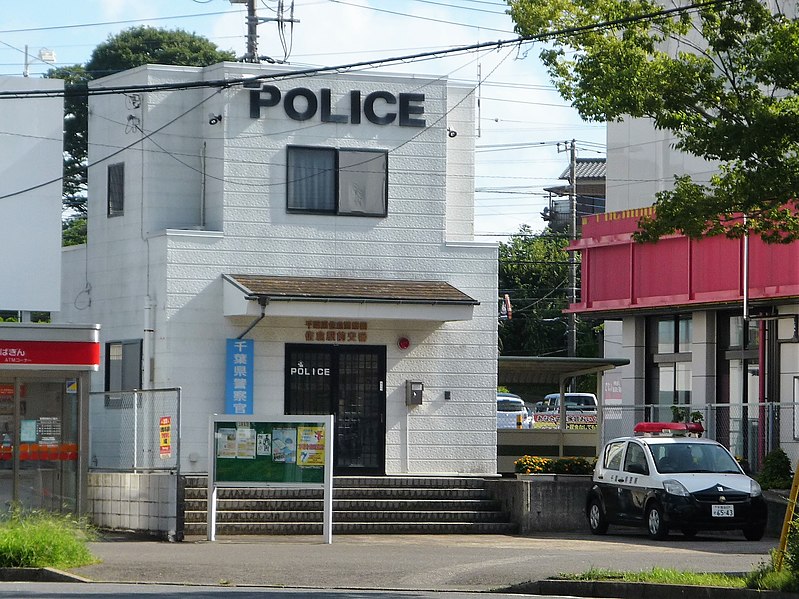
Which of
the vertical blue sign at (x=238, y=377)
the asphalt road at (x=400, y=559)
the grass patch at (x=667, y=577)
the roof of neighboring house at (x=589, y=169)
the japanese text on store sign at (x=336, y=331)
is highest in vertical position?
the roof of neighboring house at (x=589, y=169)

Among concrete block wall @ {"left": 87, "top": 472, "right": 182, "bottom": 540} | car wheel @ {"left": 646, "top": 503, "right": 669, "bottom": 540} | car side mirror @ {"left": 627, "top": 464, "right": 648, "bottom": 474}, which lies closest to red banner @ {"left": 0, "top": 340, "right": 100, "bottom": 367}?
concrete block wall @ {"left": 87, "top": 472, "right": 182, "bottom": 540}

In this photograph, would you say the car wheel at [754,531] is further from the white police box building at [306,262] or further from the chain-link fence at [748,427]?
the white police box building at [306,262]

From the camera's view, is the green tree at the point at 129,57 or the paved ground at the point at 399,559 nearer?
the paved ground at the point at 399,559

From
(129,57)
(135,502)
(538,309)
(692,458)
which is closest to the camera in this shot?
(135,502)

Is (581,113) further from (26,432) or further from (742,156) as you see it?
(26,432)

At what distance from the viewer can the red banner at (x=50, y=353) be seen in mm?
22281

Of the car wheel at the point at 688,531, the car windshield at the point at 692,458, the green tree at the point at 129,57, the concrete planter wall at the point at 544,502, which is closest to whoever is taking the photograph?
the car wheel at the point at 688,531

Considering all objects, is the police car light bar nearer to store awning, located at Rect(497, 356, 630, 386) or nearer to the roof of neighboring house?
store awning, located at Rect(497, 356, 630, 386)

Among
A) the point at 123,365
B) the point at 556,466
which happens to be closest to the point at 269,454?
the point at 123,365

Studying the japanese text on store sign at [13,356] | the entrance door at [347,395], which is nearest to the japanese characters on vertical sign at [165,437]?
the japanese text on store sign at [13,356]

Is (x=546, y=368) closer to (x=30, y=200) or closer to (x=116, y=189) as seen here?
(x=116, y=189)

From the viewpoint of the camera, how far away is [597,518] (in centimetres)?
2452

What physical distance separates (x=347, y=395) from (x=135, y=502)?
5216 millimetres

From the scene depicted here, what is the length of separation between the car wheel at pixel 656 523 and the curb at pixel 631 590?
7.22 meters
